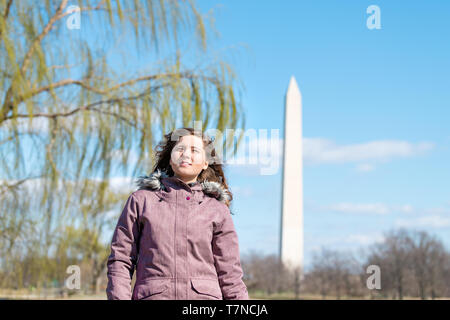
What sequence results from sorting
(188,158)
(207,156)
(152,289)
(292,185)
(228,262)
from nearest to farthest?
1. (152,289)
2. (228,262)
3. (188,158)
4. (207,156)
5. (292,185)

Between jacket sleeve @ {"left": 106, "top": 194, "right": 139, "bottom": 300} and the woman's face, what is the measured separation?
229 millimetres

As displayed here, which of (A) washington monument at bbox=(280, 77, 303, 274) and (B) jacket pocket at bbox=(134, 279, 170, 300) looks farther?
(A) washington monument at bbox=(280, 77, 303, 274)

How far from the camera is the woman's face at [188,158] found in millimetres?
2148

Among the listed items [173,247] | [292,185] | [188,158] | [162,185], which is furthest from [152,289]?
[292,185]

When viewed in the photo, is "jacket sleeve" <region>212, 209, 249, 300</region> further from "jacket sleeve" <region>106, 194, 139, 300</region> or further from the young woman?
"jacket sleeve" <region>106, 194, 139, 300</region>

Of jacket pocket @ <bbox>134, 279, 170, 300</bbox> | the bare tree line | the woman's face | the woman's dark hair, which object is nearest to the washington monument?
the bare tree line

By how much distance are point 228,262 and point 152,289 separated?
31 cm

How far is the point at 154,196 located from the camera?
6.76ft

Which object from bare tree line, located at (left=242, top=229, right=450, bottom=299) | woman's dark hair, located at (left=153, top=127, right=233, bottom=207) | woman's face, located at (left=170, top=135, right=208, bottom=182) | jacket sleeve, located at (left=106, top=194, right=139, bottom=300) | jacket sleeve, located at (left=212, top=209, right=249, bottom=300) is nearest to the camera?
jacket sleeve, located at (left=106, top=194, right=139, bottom=300)

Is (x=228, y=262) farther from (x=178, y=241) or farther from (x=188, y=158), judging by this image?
(x=188, y=158)

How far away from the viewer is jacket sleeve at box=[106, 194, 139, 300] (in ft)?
6.17

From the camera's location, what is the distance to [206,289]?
6.34 feet
